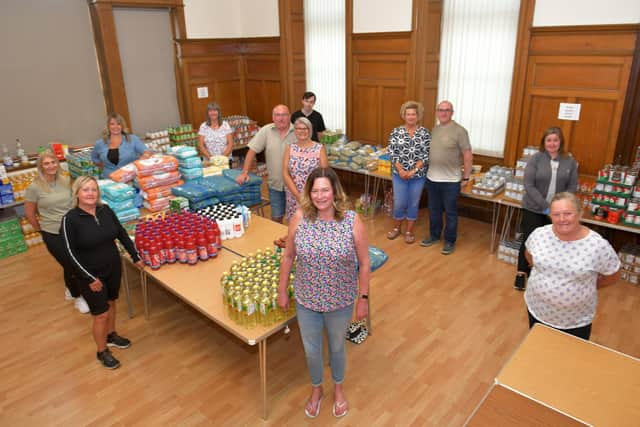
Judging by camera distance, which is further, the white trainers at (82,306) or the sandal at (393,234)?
the sandal at (393,234)

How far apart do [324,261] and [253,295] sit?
574 mm

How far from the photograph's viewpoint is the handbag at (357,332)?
393cm

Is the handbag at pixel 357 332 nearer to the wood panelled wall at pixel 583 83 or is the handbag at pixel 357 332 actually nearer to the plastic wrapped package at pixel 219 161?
the plastic wrapped package at pixel 219 161

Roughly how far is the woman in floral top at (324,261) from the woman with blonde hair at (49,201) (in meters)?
2.41

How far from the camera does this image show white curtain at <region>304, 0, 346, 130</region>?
7426 mm

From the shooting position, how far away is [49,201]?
159 inches

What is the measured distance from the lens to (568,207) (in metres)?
2.49

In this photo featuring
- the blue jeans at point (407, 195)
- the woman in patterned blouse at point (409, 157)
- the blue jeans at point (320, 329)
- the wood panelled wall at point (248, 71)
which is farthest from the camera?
the wood panelled wall at point (248, 71)

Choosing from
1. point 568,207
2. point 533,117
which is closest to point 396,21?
point 533,117

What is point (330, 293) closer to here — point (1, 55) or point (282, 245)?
point (282, 245)

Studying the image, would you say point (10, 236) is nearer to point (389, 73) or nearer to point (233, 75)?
point (233, 75)

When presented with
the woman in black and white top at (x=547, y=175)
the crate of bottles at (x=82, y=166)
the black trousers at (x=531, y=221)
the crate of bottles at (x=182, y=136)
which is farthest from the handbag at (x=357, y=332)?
the crate of bottles at (x=182, y=136)

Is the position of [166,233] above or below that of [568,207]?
below

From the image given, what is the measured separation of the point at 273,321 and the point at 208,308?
467 millimetres
